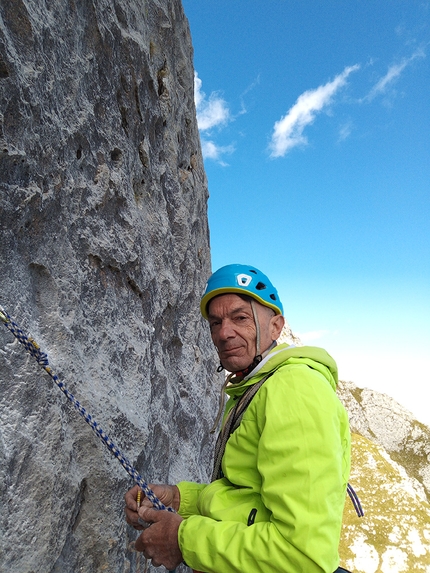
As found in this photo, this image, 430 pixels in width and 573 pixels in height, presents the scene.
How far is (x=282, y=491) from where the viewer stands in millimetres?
2287

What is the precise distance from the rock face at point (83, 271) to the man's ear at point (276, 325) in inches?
89.4

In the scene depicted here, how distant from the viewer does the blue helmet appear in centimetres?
365

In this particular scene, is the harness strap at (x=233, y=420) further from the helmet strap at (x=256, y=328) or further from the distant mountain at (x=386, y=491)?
the distant mountain at (x=386, y=491)

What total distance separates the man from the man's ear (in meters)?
0.27

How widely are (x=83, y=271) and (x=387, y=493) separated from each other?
173 feet

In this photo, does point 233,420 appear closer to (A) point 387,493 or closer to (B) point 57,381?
(B) point 57,381

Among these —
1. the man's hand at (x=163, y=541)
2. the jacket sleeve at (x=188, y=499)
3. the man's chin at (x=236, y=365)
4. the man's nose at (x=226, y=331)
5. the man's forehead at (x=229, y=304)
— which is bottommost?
the man's hand at (x=163, y=541)

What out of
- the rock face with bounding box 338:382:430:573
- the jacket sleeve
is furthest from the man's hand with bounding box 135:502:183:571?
the rock face with bounding box 338:382:430:573

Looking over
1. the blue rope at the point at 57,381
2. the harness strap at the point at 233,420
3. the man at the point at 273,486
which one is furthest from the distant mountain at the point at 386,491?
the man at the point at 273,486

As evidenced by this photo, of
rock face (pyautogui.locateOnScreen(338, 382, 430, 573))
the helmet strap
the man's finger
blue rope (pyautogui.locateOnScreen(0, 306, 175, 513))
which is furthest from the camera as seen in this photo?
rock face (pyautogui.locateOnScreen(338, 382, 430, 573))

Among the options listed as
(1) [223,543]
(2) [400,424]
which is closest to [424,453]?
(2) [400,424]

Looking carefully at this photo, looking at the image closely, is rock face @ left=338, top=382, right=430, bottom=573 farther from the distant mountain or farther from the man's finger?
the man's finger

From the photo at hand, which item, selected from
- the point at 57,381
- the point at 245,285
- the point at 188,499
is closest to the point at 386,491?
the point at 188,499

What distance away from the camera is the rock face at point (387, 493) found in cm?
3831
